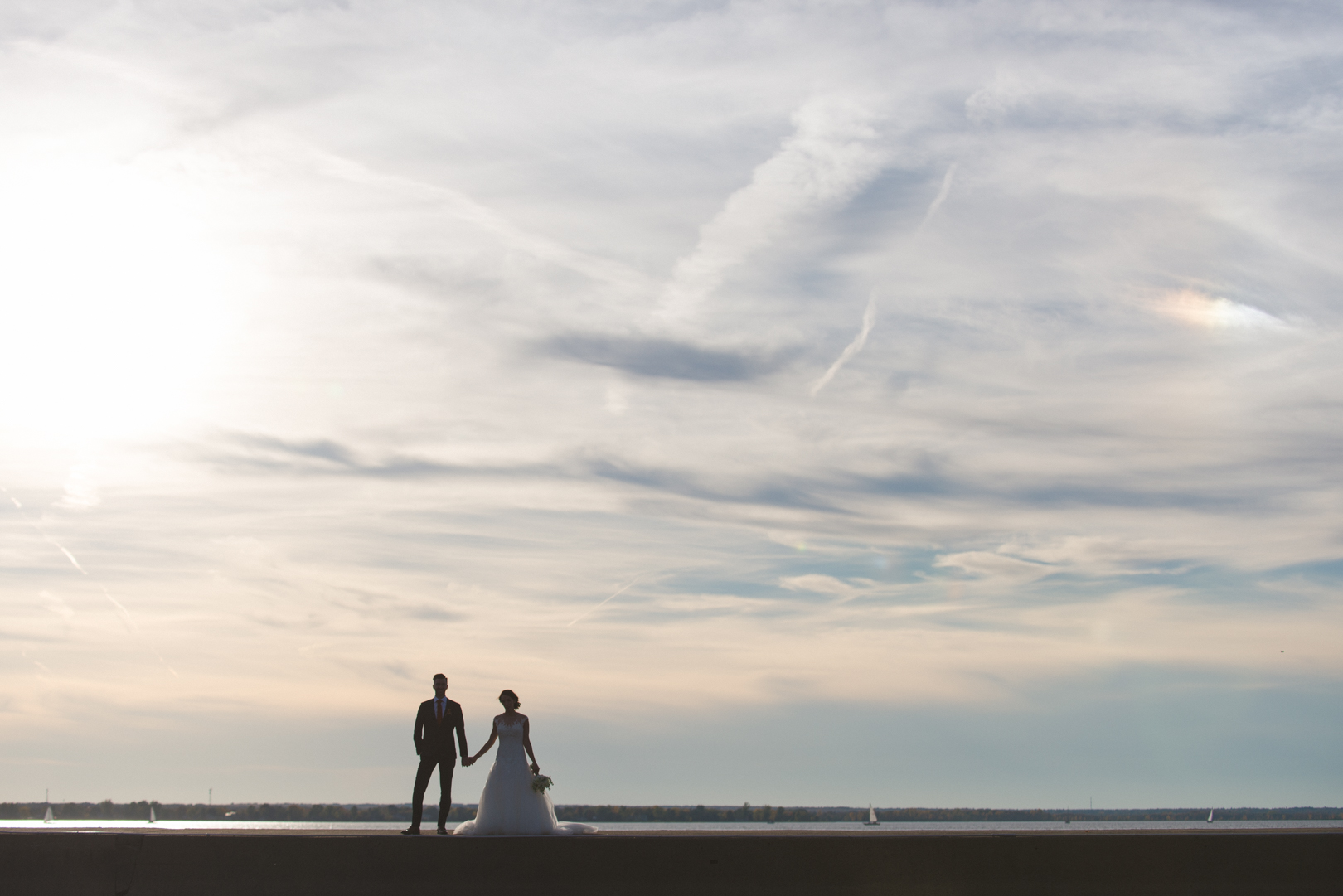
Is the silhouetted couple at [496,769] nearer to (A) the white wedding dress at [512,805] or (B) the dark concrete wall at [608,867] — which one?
(A) the white wedding dress at [512,805]

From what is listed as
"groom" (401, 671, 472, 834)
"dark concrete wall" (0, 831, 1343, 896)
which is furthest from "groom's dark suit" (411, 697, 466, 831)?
"dark concrete wall" (0, 831, 1343, 896)

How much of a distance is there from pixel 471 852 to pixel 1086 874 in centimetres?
670

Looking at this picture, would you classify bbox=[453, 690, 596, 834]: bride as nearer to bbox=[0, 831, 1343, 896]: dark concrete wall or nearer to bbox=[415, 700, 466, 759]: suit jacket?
bbox=[415, 700, 466, 759]: suit jacket

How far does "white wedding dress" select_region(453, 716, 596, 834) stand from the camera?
52.5ft

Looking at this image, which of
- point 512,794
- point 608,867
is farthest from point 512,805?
point 608,867

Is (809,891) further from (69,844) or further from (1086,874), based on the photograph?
(69,844)

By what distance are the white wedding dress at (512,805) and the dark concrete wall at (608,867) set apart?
3.28 m

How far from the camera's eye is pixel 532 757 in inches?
653

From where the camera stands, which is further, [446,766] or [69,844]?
[446,766]

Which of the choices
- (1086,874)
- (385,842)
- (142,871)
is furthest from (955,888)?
(142,871)

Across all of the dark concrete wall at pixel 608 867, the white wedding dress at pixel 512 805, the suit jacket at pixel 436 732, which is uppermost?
the suit jacket at pixel 436 732

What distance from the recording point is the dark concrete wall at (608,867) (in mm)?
12336

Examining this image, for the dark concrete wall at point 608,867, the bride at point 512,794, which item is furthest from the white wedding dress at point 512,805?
the dark concrete wall at point 608,867

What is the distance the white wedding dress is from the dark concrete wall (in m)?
3.28
